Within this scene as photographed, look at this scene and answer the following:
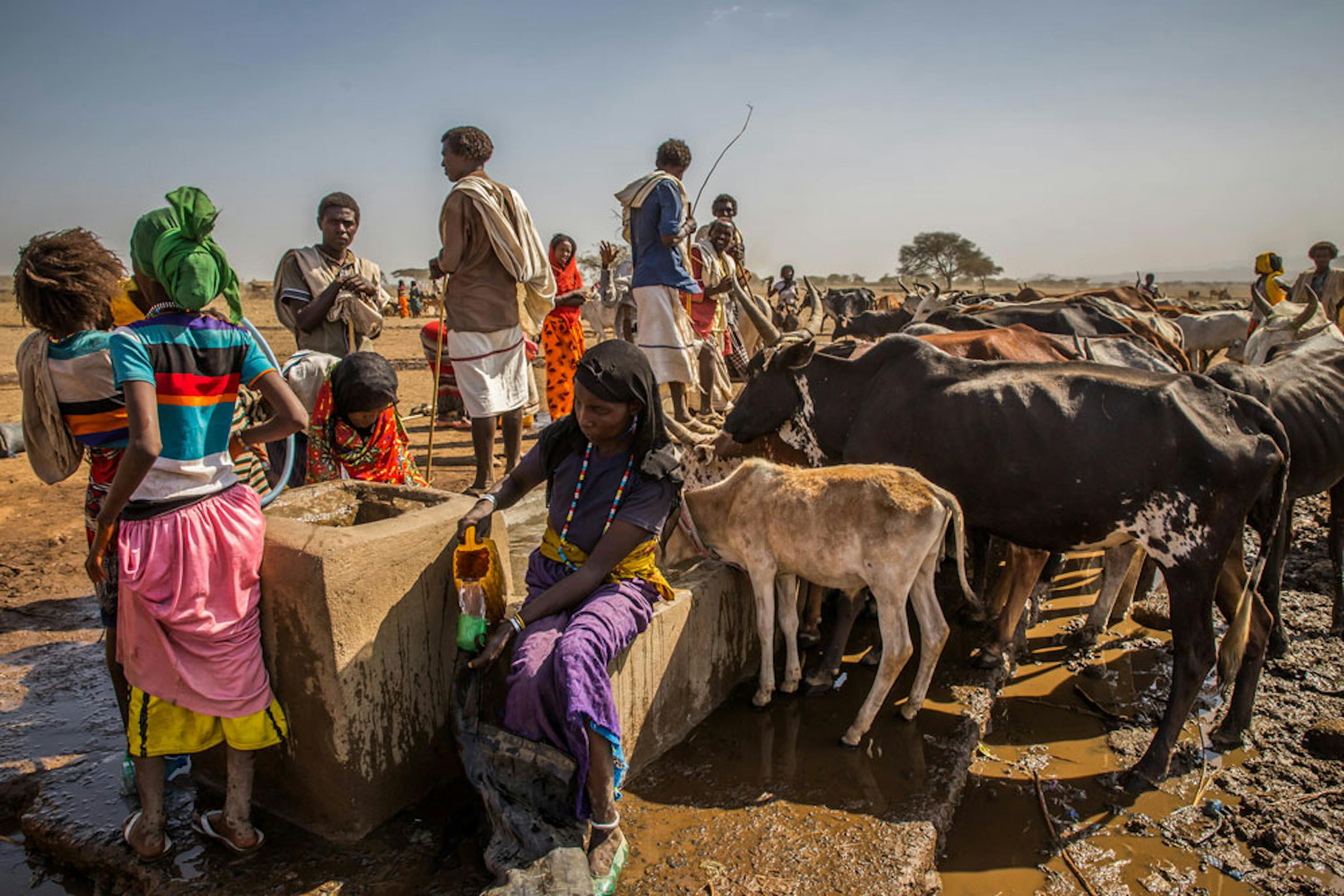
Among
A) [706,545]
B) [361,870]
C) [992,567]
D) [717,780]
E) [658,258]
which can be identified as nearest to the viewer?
[361,870]

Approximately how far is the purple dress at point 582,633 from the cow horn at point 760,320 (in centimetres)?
209

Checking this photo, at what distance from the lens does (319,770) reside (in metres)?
2.87

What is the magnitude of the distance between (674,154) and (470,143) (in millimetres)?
1949

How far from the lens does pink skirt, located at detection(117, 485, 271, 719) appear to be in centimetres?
268

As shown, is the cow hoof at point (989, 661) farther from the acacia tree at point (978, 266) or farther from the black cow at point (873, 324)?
the acacia tree at point (978, 266)

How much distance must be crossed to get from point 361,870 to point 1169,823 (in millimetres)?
3007

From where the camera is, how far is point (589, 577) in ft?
9.87

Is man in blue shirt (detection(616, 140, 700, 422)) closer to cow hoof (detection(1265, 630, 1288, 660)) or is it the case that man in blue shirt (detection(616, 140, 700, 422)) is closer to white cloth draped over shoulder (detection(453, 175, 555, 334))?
white cloth draped over shoulder (detection(453, 175, 555, 334))

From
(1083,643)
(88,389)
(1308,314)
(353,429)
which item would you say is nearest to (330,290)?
(353,429)

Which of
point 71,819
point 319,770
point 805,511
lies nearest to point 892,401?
point 805,511

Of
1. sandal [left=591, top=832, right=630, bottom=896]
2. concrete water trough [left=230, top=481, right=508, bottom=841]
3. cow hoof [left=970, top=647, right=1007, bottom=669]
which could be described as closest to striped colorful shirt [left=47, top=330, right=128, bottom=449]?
concrete water trough [left=230, top=481, right=508, bottom=841]

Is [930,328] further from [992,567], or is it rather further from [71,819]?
[71,819]

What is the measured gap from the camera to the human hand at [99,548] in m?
2.62

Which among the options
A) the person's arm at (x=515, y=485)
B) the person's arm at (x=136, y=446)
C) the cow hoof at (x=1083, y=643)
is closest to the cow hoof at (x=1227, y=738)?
the cow hoof at (x=1083, y=643)
